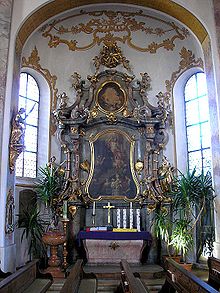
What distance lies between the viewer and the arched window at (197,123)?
431 inches

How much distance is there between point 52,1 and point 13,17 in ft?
3.87

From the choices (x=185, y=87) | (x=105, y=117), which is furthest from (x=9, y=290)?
(x=185, y=87)

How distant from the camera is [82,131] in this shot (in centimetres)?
1102

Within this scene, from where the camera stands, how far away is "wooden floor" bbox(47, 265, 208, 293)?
7.50 meters

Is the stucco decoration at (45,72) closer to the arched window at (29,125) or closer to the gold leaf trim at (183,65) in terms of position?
the arched window at (29,125)

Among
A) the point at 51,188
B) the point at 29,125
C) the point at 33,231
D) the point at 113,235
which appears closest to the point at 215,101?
the point at 113,235

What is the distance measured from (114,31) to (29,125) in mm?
4119

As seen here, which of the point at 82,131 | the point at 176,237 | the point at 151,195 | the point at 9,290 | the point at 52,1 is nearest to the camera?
the point at 9,290

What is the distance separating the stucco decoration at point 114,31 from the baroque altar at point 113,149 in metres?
0.66

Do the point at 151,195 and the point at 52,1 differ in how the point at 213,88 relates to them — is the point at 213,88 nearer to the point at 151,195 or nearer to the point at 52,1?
the point at 151,195

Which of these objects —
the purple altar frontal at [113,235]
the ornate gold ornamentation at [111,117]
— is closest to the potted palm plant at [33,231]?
the purple altar frontal at [113,235]

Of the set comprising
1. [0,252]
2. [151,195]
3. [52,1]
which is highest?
[52,1]

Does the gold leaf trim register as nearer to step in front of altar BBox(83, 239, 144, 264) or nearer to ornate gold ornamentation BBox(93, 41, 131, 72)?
ornate gold ornamentation BBox(93, 41, 131, 72)

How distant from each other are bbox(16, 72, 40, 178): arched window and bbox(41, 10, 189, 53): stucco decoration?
1.47m
